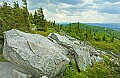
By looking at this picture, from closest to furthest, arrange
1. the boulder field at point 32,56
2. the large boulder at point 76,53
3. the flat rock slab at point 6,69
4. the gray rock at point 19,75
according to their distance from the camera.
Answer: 1. the gray rock at point 19,75
2. the boulder field at point 32,56
3. the flat rock slab at point 6,69
4. the large boulder at point 76,53

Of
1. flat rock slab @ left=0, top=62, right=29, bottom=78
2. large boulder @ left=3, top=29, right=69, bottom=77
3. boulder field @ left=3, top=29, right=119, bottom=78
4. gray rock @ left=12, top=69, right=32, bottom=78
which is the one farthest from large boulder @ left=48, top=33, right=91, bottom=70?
gray rock @ left=12, top=69, right=32, bottom=78

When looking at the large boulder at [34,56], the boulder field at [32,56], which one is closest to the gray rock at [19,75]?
the boulder field at [32,56]

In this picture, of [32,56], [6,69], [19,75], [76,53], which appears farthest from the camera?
[76,53]

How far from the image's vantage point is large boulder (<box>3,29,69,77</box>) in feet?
80.7

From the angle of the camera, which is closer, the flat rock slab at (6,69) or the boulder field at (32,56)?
the boulder field at (32,56)

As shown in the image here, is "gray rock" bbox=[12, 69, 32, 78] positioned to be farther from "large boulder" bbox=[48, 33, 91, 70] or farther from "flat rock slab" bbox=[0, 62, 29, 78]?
"large boulder" bbox=[48, 33, 91, 70]

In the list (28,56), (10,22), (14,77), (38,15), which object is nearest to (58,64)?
(28,56)

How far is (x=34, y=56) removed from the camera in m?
25.1

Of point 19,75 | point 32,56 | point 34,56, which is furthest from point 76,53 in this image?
point 19,75

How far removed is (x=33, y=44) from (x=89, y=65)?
1279cm

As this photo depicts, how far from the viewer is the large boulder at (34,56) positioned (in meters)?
24.6

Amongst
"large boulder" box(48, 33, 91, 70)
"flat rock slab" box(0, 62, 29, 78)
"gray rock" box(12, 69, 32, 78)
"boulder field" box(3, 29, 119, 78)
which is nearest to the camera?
"gray rock" box(12, 69, 32, 78)

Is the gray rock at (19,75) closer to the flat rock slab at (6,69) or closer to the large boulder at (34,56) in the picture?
the large boulder at (34,56)

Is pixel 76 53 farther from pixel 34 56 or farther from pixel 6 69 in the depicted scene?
pixel 6 69
